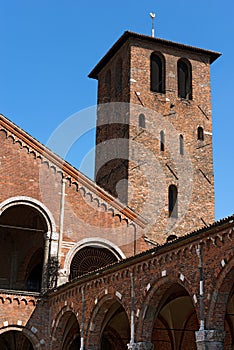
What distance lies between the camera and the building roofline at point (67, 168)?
2198 centimetres

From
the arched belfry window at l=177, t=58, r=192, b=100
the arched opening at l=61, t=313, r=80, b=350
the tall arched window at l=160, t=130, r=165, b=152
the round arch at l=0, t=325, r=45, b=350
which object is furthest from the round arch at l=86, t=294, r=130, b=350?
the arched belfry window at l=177, t=58, r=192, b=100

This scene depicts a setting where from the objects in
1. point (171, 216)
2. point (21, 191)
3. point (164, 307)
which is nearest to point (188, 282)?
point (164, 307)

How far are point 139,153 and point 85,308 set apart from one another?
11.5 metres

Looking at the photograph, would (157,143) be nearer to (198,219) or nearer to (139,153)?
(139,153)

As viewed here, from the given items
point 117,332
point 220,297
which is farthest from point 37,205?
point 220,297

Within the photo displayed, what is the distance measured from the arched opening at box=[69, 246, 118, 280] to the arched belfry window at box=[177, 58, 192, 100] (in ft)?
35.9

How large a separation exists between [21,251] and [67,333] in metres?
5.20

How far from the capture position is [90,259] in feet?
72.6

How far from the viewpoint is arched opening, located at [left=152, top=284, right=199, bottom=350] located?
18672 millimetres

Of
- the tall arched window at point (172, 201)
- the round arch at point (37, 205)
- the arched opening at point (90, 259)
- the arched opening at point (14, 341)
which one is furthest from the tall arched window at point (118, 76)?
the arched opening at point (14, 341)

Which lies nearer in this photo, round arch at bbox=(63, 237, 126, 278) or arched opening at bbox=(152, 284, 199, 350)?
arched opening at bbox=(152, 284, 199, 350)

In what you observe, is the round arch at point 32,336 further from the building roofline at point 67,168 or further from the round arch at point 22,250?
the building roofline at point 67,168

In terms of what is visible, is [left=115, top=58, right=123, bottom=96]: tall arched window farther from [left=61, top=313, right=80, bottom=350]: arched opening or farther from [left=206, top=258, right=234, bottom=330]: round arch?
[left=206, top=258, right=234, bottom=330]: round arch

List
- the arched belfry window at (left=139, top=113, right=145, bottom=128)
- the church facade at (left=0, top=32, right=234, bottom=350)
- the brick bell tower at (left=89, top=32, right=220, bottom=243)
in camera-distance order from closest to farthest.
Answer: the church facade at (left=0, top=32, right=234, bottom=350), the brick bell tower at (left=89, top=32, right=220, bottom=243), the arched belfry window at (left=139, top=113, right=145, bottom=128)
